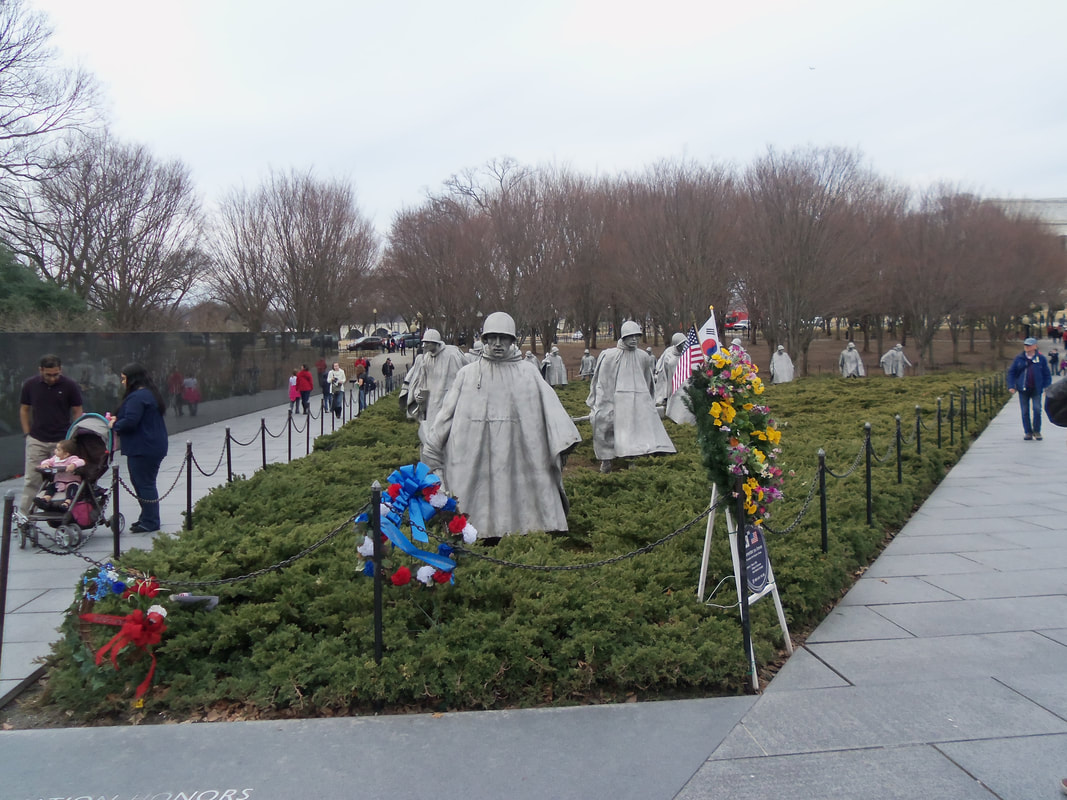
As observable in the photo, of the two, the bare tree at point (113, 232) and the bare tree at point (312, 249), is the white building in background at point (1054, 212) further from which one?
the bare tree at point (113, 232)

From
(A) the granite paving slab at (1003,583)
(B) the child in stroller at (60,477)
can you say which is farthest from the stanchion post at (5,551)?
(A) the granite paving slab at (1003,583)

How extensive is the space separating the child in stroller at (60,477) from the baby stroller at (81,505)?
0.4 inches

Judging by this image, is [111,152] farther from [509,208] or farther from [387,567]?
[387,567]

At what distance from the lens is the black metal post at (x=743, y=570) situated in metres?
4.62

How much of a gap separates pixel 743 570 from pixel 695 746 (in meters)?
1.17

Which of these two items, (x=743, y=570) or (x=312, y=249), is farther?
(x=312, y=249)

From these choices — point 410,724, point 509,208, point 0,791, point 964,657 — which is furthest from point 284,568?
point 509,208

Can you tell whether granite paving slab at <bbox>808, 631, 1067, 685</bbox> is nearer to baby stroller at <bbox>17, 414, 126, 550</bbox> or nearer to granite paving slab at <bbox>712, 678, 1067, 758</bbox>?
granite paving slab at <bbox>712, 678, 1067, 758</bbox>

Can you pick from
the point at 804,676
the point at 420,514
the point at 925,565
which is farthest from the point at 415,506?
the point at 925,565

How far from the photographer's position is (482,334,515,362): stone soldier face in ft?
22.0

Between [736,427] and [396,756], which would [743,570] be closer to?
[736,427]

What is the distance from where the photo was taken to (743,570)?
477cm

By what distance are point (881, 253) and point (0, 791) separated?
41.8m

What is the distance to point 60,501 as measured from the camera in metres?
7.66
